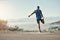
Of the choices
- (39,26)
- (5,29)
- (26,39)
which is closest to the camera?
(26,39)

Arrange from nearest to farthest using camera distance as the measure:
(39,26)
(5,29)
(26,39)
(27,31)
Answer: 1. (26,39)
2. (39,26)
3. (27,31)
4. (5,29)

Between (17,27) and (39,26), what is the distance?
2020mm

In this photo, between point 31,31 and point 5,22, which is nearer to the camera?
point 31,31

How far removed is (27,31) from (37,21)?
103 cm

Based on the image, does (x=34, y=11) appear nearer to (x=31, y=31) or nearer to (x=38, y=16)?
(x=38, y=16)

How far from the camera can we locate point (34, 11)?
13664mm

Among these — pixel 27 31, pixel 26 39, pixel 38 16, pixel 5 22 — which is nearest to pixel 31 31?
pixel 27 31

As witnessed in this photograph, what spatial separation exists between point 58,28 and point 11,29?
2813mm

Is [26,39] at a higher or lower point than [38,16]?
lower

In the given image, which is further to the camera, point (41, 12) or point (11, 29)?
point (11, 29)

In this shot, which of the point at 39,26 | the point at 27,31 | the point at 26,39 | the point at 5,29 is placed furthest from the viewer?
the point at 5,29

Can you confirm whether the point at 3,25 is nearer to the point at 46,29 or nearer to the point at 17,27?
the point at 17,27

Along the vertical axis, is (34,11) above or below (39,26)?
above

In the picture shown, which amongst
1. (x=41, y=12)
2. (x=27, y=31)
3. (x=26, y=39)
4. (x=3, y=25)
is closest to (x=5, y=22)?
(x=3, y=25)
